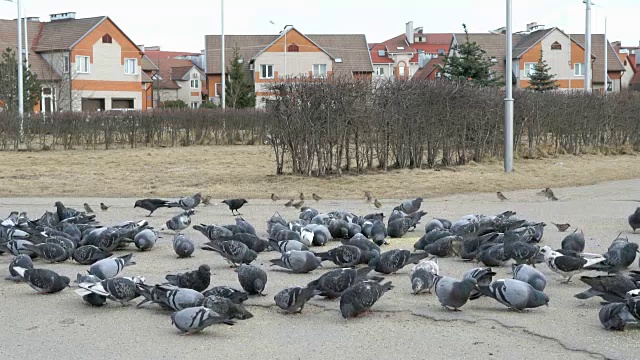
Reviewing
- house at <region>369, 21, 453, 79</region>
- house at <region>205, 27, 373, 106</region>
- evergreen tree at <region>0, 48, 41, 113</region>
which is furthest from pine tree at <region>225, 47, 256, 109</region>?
house at <region>369, 21, 453, 79</region>

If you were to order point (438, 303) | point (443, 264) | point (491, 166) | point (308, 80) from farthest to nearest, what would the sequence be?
1. point (491, 166)
2. point (308, 80)
3. point (443, 264)
4. point (438, 303)

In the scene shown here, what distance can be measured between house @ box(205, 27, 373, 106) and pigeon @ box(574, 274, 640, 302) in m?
61.2

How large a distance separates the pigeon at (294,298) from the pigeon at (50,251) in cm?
329

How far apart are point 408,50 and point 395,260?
109 meters

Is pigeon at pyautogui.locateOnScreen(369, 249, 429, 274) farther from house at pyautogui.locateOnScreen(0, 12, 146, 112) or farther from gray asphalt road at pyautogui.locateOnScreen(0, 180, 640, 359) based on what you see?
house at pyautogui.locateOnScreen(0, 12, 146, 112)

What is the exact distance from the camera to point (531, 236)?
406 inches

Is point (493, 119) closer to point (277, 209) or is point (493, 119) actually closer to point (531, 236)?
point (277, 209)

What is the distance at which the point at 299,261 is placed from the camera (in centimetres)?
902

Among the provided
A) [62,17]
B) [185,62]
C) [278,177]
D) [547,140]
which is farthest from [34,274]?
[185,62]

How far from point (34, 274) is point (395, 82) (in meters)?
13.8

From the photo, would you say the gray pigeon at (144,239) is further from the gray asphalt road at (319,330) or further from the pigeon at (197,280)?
the pigeon at (197,280)

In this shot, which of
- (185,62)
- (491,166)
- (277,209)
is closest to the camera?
(277,209)

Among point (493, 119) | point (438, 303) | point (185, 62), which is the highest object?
point (185, 62)

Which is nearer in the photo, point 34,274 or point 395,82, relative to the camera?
point 34,274
